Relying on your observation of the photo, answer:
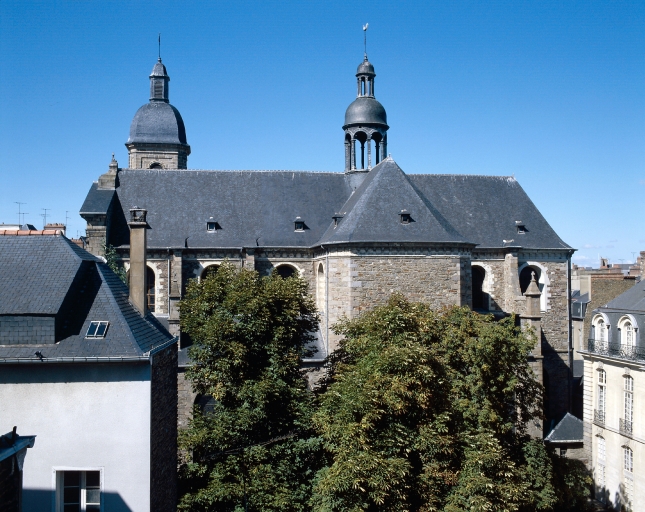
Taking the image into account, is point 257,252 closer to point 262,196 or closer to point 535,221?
point 262,196

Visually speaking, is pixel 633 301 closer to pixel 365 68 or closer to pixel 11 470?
pixel 365 68

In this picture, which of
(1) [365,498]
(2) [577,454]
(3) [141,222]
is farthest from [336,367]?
(2) [577,454]

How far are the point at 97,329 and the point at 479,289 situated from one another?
18577 millimetres

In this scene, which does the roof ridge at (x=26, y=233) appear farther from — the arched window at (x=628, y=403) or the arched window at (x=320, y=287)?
the arched window at (x=628, y=403)

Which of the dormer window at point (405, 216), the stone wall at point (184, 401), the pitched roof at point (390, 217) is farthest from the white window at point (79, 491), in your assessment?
the dormer window at point (405, 216)

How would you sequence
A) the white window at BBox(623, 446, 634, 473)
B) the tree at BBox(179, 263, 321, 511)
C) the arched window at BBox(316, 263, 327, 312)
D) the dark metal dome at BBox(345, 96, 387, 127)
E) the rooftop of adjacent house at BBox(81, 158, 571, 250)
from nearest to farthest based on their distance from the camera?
the tree at BBox(179, 263, 321, 511)
the white window at BBox(623, 446, 634, 473)
the arched window at BBox(316, 263, 327, 312)
the rooftop of adjacent house at BBox(81, 158, 571, 250)
the dark metal dome at BBox(345, 96, 387, 127)

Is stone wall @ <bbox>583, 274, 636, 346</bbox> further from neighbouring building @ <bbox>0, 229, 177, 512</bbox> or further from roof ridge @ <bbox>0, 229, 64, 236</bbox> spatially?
roof ridge @ <bbox>0, 229, 64, 236</bbox>

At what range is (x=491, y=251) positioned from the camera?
26891 mm

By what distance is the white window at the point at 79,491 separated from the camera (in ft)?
38.8

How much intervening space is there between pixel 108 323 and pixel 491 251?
1863 cm

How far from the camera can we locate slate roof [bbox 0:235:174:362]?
11961 mm

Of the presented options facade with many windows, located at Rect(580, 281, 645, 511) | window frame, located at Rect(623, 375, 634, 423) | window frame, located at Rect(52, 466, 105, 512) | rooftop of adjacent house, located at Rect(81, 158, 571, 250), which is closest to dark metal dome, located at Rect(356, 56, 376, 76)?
rooftop of adjacent house, located at Rect(81, 158, 571, 250)

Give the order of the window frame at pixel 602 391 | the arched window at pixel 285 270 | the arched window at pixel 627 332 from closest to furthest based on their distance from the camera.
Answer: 1. the arched window at pixel 627 332
2. the window frame at pixel 602 391
3. the arched window at pixel 285 270

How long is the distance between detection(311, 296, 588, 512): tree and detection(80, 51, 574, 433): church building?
3.49 meters
